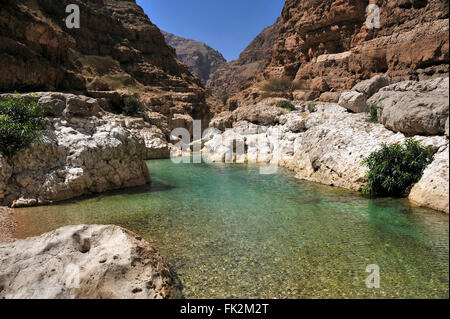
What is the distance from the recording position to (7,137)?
7805 millimetres

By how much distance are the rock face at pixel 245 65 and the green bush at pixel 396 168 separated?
75.2 m

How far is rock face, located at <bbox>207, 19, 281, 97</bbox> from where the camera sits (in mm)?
82438

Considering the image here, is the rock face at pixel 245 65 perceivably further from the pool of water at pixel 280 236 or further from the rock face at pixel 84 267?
A: the rock face at pixel 84 267

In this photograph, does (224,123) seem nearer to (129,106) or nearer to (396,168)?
(129,106)

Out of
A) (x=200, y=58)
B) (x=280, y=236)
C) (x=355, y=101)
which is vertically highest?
(x=200, y=58)

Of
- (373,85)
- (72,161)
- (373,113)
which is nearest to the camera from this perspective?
(72,161)

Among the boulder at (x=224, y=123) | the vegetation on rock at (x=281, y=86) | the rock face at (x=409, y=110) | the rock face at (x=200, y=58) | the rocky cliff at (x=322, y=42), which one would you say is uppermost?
the rock face at (x=200, y=58)

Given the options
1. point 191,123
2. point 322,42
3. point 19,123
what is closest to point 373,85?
point 19,123

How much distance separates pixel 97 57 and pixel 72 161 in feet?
132

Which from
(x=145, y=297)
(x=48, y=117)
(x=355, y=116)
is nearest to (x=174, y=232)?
(x=145, y=297)

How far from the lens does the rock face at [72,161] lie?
7.73 metres

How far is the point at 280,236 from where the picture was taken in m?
5.27

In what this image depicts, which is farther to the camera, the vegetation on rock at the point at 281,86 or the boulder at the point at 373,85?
the vegetation on rock at the point at 281,86

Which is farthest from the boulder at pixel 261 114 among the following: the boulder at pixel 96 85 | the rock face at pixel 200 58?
the rock face at pixel 200 58
